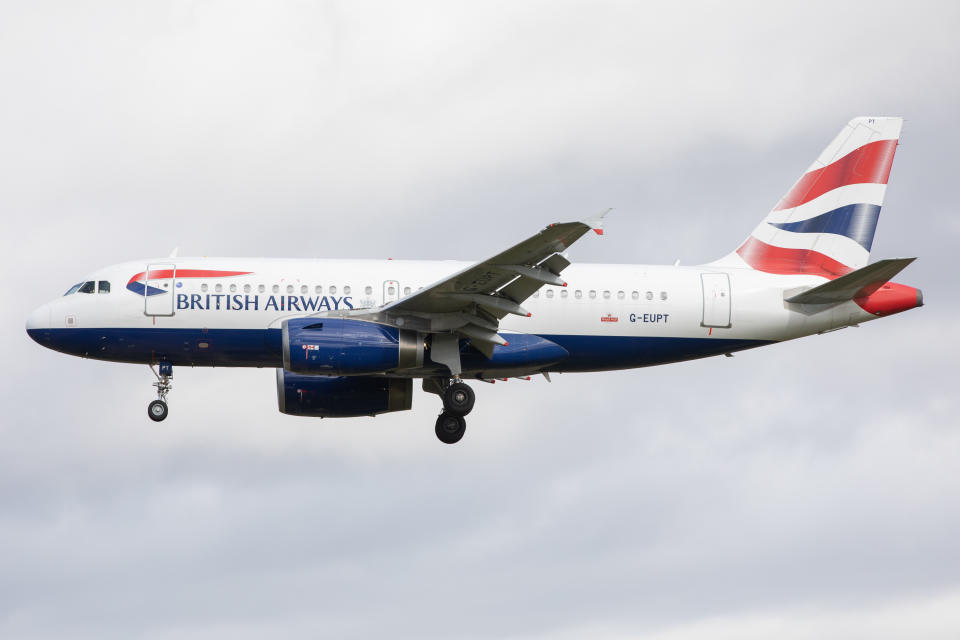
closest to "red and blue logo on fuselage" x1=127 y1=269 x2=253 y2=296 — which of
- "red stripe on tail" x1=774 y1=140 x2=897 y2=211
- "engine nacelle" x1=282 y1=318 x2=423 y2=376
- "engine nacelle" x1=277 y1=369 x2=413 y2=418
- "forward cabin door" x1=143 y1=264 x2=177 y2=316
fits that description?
"forward cabin door" x1=143 y1=264 x2=177 y2=316

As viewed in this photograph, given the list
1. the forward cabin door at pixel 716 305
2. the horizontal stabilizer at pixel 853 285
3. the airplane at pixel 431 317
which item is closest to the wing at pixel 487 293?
the airplane at pixel 431 317

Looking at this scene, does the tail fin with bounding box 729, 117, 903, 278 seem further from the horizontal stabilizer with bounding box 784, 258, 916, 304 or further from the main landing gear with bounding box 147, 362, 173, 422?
the main landing gear with bounding box 147, 362, 173, 422

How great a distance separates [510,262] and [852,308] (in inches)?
427

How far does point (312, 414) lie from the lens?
1663 inches

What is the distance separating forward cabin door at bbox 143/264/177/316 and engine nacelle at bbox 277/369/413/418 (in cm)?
464

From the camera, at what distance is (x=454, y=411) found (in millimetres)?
39281

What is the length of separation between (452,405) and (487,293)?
13.0 feet

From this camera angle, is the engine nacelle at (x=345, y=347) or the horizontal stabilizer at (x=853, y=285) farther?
the horizontal stabilizer at (x=853, y=285)

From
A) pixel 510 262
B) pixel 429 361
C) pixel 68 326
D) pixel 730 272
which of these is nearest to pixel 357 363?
pixel 429 361

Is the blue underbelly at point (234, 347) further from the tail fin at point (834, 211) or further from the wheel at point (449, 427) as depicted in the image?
the tail fin at point (834, 211)

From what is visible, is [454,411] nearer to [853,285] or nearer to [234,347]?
[234,347]

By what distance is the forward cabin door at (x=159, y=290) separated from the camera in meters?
38.6

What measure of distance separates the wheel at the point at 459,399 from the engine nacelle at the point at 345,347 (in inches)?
71.4

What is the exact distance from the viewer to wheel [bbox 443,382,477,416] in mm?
39188
